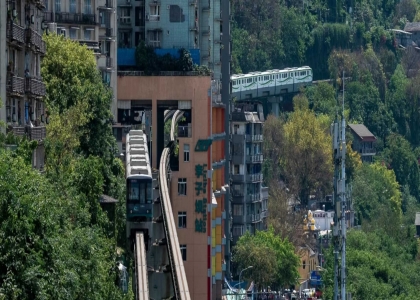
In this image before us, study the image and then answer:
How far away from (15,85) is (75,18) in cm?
3007

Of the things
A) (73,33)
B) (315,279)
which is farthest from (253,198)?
(73,33)

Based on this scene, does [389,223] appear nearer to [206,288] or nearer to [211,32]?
[211,32]

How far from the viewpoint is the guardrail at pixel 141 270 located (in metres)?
61.4

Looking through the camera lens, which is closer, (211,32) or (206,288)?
(206,288)

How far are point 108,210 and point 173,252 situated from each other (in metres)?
4.60

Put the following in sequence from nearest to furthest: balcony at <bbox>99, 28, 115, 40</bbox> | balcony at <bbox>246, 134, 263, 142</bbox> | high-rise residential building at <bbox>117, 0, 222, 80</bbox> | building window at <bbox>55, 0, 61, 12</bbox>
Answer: building window at <bbox>55, 0, 61, 12</bbox> < balcony at <bbox>99, 28, 115, 40</bbox> < high-rise residential building at <bbox>117, 0, 222, 80</bbox> < balcony at <bbox>246, 134, 263, 142</bbox>

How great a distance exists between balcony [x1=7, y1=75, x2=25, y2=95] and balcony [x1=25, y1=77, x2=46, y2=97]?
628 mm

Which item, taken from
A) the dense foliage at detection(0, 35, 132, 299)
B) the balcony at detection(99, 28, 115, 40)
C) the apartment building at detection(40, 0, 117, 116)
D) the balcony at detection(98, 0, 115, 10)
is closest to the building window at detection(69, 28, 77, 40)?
the apartment building at detection(40, 0, 117, 116)

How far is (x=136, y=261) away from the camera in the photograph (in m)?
68.2

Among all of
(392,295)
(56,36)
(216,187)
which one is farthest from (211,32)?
(56,36)

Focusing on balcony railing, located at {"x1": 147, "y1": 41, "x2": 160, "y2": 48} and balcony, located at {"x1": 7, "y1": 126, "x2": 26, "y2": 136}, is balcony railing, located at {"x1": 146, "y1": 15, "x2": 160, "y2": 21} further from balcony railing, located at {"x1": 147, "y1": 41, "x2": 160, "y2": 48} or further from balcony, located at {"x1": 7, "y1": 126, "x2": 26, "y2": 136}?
balcony, located at {"x1": 7, "y1": 126, "x2": 26, "y2": 136}

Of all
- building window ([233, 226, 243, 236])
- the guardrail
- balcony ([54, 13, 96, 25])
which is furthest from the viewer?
building window ([233, 226, 243, 236])

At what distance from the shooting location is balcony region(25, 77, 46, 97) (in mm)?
58750

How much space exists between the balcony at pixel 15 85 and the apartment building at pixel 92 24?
75.6 ft
